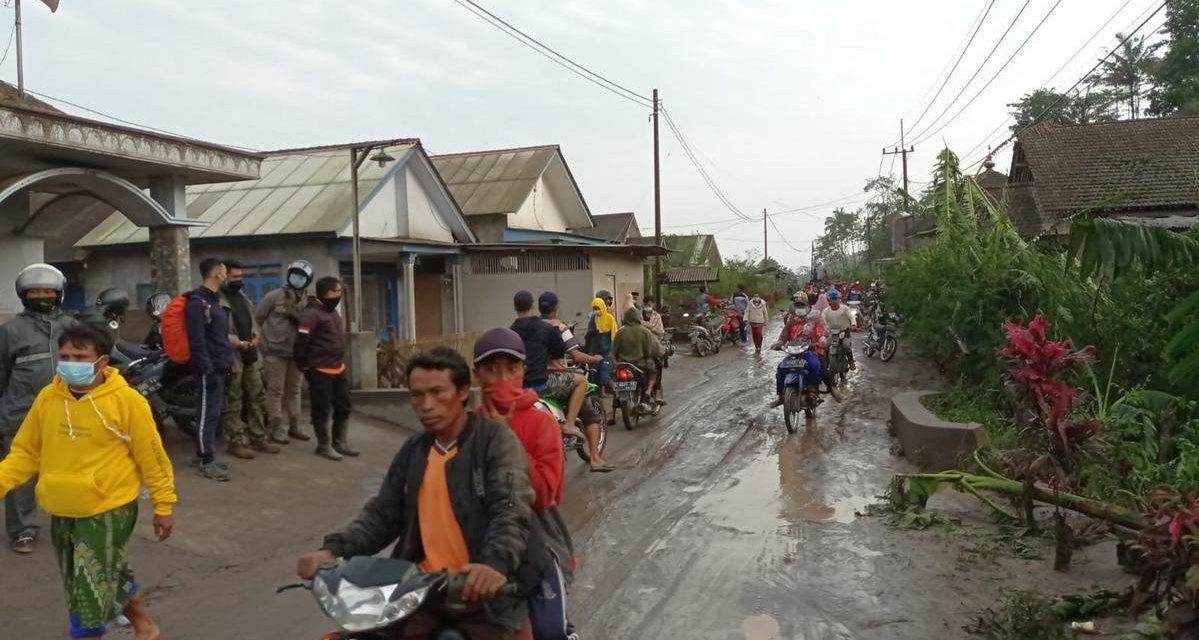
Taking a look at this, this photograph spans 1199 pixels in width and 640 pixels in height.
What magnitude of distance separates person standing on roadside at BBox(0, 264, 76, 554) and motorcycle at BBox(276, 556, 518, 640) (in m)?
4.15

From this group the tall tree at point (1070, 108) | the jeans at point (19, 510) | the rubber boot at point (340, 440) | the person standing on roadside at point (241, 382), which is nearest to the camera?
the jeans at point (19, 510)

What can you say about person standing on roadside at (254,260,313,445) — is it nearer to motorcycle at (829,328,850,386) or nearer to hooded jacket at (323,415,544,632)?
hooded jacket at (323,415,544,632)

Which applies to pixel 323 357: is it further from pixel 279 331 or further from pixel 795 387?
pixel 795 387

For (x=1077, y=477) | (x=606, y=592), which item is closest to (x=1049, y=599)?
(x=1077, y=477)

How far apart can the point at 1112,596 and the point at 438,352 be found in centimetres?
410

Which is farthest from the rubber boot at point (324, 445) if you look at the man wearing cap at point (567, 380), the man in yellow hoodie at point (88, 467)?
the man in yellow hoodie at point (88, 467)

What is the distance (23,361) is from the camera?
5.91 metres

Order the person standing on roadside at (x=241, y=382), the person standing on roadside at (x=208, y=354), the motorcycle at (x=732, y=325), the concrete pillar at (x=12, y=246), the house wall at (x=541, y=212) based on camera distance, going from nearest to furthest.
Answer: the person standing on roadside at (x=208, y=354)
the person standing on roadside at (x=241, y=382)
the concrete pillar at (x=12, y=246)
the house wall at (x=541, y=212)
the motorcycle at (x=732, y=325)

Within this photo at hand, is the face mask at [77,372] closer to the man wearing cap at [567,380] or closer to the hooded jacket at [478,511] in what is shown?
the hooded jacket at [478,511]

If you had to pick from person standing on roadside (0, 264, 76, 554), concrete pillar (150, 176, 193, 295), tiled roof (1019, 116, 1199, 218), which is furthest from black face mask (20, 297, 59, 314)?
tiled roof (1019, 116, 1199, 218)

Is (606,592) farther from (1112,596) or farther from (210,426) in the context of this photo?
(210,426)

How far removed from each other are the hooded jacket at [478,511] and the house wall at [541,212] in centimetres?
2144

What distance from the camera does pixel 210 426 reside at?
8023mm

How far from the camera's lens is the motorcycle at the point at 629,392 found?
12.1 m
